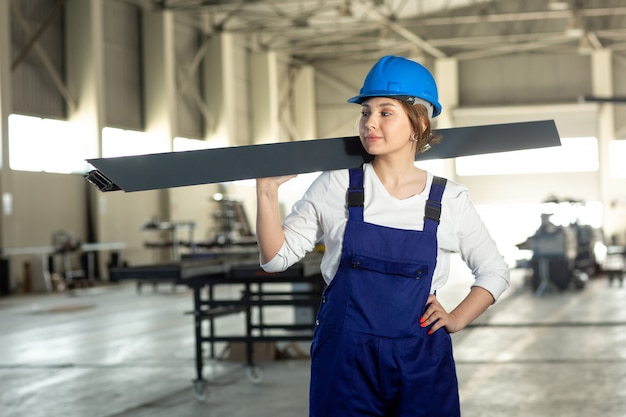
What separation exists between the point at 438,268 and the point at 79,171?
59.1 ft

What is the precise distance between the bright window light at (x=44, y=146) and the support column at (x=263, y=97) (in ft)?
26.0

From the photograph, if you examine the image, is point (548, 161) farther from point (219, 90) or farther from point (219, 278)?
point (219, 278)

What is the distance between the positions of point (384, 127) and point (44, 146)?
56.7 ft

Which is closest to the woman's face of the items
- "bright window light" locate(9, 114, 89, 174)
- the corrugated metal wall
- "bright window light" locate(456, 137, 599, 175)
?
"bright window light" locate(9, 114, 89, 174)

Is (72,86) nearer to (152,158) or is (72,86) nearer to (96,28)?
(96,28)

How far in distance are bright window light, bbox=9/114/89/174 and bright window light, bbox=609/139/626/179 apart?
15.8m

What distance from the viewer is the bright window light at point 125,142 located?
19875mm

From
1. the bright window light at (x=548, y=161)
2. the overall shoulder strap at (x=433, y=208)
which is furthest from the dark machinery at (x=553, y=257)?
the overall shoulder strap at (x=433, y=208)

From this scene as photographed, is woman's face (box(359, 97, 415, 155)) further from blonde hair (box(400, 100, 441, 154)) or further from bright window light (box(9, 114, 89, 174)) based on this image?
bright window light (box(9, 114, 89, 174))

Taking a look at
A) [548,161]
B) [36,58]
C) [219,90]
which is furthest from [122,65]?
[548,161]

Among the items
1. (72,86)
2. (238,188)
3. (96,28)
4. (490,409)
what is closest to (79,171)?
(72,86)

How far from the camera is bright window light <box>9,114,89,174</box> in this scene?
17500 mm

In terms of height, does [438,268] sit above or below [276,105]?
below

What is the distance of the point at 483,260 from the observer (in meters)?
2.27
